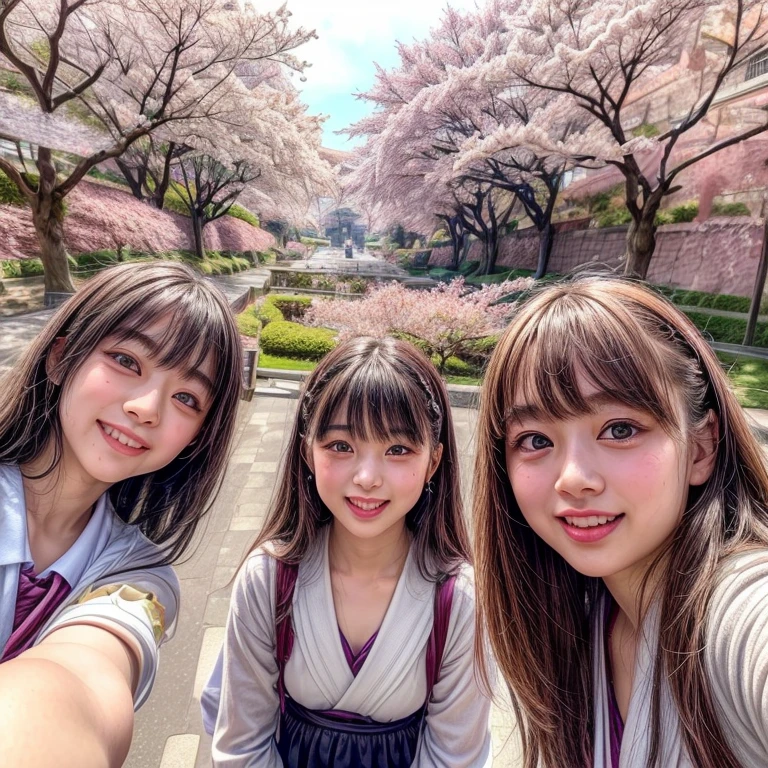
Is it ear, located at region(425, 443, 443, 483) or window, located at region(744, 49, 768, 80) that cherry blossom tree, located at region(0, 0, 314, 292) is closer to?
ear, located at region(425, 443, 443, 483)

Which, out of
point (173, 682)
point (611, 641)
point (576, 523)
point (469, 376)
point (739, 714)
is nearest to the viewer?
point (739, 714)

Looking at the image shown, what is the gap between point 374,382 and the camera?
1.41 metres

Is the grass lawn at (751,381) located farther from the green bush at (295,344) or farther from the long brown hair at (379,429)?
the long brown hair at (379,429)

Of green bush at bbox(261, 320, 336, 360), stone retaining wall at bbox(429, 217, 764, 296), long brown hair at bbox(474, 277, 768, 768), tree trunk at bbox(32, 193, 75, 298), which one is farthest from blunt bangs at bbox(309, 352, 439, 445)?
tree trunk at bbox(32, 193, 75, 298)

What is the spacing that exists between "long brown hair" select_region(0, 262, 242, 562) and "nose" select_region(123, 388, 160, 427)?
0.33ft

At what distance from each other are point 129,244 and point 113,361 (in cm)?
1383

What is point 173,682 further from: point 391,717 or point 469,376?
point 469,376

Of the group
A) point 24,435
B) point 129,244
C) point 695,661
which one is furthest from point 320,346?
point 695,661

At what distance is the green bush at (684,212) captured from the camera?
1334 cm

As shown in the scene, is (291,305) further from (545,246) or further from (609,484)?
(609,484)

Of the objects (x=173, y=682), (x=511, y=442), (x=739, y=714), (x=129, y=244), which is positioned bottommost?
(x=173, y=682)

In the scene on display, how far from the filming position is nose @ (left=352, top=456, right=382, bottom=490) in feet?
4.34

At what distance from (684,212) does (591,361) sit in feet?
52.2

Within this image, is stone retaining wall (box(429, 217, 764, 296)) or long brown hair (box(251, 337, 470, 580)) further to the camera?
stone retaining wall (box(429, 217, 764, 296))
